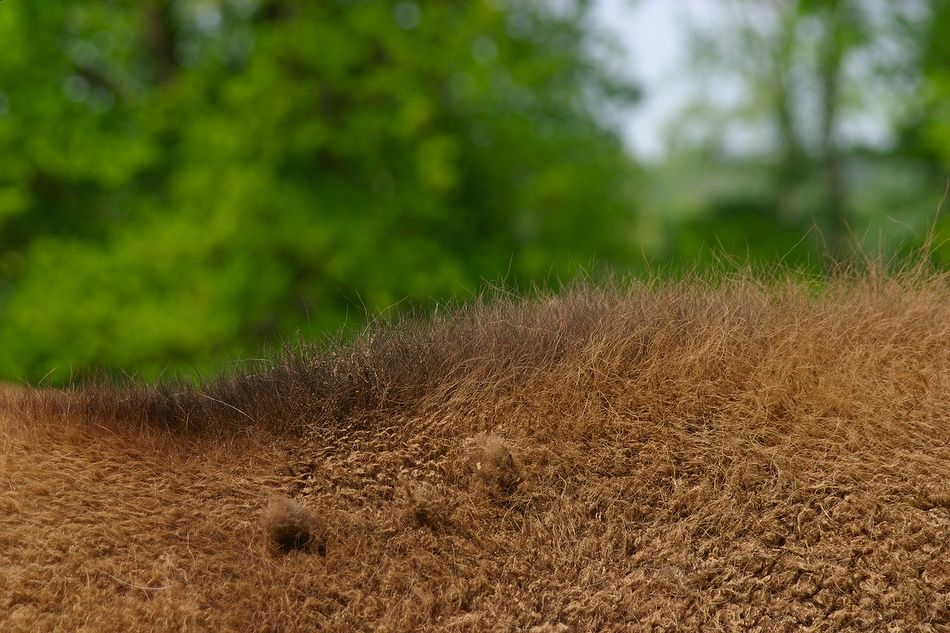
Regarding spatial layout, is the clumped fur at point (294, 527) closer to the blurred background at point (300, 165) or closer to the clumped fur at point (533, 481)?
the clumped fur at point (533, 481)

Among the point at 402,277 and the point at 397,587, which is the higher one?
the point at 397,587

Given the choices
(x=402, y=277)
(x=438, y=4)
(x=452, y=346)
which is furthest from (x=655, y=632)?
(x=438, y=4)

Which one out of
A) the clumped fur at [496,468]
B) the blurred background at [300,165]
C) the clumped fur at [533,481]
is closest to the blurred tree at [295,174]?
the blurred background at [300,165]

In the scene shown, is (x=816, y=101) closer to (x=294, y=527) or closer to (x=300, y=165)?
→ (x=300, y=165)

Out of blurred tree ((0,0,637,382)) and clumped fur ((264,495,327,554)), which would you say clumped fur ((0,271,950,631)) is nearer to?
clumped fur ((264,495,327,554))

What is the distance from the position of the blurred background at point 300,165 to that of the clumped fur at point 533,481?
13020 mm

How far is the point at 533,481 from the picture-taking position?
294 centimetres

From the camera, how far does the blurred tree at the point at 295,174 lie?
17641 millimetres

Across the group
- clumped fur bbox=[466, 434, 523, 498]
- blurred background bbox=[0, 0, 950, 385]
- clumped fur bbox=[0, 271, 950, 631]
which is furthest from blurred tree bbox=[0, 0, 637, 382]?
clumped fur bbox=[466, 434, 523, 498]

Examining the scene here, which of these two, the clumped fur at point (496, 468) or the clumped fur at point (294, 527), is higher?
the clumped fur at point (496, 468)

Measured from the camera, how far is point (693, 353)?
3.12 m

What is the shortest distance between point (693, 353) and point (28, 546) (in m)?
2.04

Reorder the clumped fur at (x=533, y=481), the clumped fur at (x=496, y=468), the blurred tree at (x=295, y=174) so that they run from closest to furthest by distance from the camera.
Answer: the clumped fur at (x=533, y=481) < the clumped fur at (x=496, y=468) < the blurred tree at (x=295, y=174)

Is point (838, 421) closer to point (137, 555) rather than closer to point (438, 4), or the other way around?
point (137, 555)
